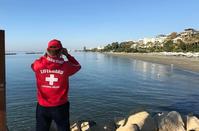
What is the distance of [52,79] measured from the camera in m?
5.47

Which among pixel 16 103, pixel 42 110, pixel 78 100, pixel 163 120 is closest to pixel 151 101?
pixel 78 100

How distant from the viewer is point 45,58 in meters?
5.50

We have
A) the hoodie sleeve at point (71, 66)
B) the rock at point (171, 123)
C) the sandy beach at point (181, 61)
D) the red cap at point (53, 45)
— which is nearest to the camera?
the red cap at point (53, 45)

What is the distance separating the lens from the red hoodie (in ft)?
17.9

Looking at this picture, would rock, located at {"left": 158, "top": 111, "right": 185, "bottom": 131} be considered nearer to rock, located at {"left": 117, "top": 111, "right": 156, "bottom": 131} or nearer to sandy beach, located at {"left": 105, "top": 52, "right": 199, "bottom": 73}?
rock, located at {"left": 117, "top": 111, "right": 156, "bottom": 131}

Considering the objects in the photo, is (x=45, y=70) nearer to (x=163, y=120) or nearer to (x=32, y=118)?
(x=163, y=120)

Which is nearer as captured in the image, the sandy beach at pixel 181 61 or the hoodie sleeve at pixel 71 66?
the hoodie sleeve at pixel 71 66

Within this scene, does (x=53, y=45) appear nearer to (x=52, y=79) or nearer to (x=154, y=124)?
(x=52, y=79)

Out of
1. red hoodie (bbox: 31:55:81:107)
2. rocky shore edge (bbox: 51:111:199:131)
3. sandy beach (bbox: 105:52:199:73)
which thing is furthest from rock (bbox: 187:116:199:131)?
sandy beach (bbox: 105:52:199:73)

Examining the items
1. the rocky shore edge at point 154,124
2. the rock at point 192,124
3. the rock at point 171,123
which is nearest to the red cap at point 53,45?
the rocky shore edge at point 154,124

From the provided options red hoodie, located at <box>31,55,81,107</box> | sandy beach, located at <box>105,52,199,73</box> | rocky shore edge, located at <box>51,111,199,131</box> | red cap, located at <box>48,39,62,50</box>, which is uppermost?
red cap, located at <box>48,39,62,50</box>

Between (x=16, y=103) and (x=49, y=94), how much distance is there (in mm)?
12264

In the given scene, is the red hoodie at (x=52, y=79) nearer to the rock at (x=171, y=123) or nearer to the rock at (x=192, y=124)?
the rock at (x=171, y=123)

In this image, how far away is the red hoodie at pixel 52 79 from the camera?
17.9 ft
